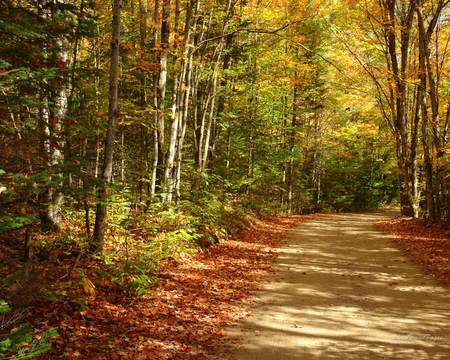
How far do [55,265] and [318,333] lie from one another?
4.57 metres

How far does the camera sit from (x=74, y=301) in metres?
5.57

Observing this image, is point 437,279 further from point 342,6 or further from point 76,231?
point 342,6

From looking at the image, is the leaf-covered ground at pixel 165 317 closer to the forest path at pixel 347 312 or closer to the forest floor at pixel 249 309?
the forest floor at pixel 249 309

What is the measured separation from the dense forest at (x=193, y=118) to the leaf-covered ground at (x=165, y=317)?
1.53 ft

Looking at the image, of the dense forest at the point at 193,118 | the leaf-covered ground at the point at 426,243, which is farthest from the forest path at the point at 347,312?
the dense forest at the point at 193,118

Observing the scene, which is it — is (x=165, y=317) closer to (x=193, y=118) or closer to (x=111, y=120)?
(x=111, y=120)

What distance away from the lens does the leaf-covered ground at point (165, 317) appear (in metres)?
4.98

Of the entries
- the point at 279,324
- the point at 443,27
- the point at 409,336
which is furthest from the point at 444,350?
the point at 443,27

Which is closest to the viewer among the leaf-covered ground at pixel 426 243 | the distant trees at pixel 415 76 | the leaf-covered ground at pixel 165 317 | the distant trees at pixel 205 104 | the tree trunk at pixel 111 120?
the leaf-covered ground at pixel 165 317

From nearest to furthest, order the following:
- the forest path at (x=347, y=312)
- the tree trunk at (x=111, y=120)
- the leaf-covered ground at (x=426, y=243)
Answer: the forest path at (x=347, y=312)
the tree trunk at (x=111, y=120)
the leaf-covered ground at (x=426, y=243)

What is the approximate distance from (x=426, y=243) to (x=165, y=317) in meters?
9.62

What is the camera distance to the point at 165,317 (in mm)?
6141

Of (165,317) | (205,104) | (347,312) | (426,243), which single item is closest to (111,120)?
(165,317)

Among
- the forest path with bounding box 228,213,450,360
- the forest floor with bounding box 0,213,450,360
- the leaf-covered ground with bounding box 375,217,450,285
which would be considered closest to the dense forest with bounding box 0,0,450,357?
the forest floor with bounding box 0,213,450,360
